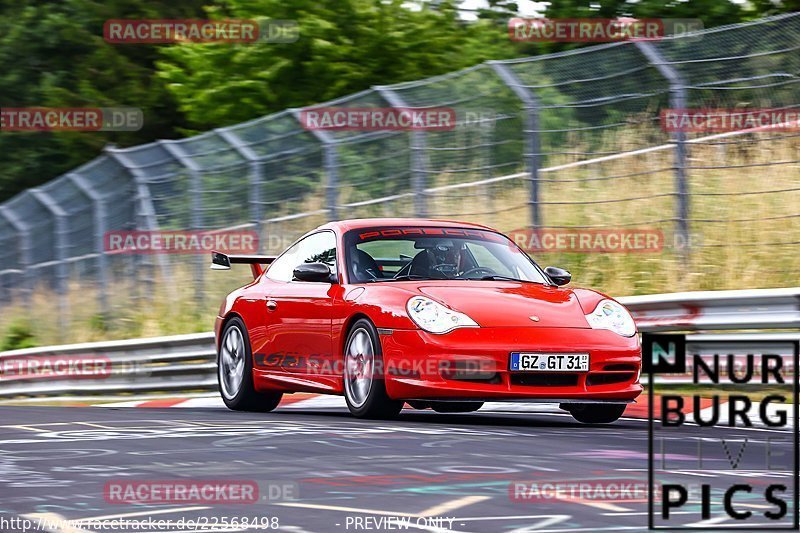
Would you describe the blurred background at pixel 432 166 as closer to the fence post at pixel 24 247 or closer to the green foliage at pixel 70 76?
the fence post at pixel 24 247

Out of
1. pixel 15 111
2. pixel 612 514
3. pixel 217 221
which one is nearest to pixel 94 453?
pixel 612 514

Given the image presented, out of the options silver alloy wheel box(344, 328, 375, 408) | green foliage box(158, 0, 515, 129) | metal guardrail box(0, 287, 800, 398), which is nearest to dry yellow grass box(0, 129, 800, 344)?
metal guardrail box(0, 287, 800, 398)

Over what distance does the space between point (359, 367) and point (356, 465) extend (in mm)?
2642

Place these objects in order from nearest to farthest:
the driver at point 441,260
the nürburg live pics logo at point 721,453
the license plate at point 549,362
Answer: the nürburg live pics logo at point 721,453 < the license plate at point 549,362 < the driver at point 441,260

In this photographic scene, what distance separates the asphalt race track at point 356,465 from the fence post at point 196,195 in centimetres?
805

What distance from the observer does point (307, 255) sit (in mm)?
11320

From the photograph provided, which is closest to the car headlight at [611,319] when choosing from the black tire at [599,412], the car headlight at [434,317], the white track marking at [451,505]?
the black tire at [599,412]

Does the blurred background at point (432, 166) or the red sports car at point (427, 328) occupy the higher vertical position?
the blurred background at point (432, 166)

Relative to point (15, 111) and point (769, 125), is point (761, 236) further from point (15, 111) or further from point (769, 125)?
point (15, 111)

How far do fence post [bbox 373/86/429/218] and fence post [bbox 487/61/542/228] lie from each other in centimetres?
144

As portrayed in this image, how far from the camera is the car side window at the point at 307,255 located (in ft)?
36.0

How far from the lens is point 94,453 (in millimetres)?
8125

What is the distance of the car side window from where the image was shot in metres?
11.0

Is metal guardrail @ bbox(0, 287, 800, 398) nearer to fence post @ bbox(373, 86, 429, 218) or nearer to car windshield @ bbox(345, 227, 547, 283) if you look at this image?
car windshield @ bbox(345, 227, 547, 283)
